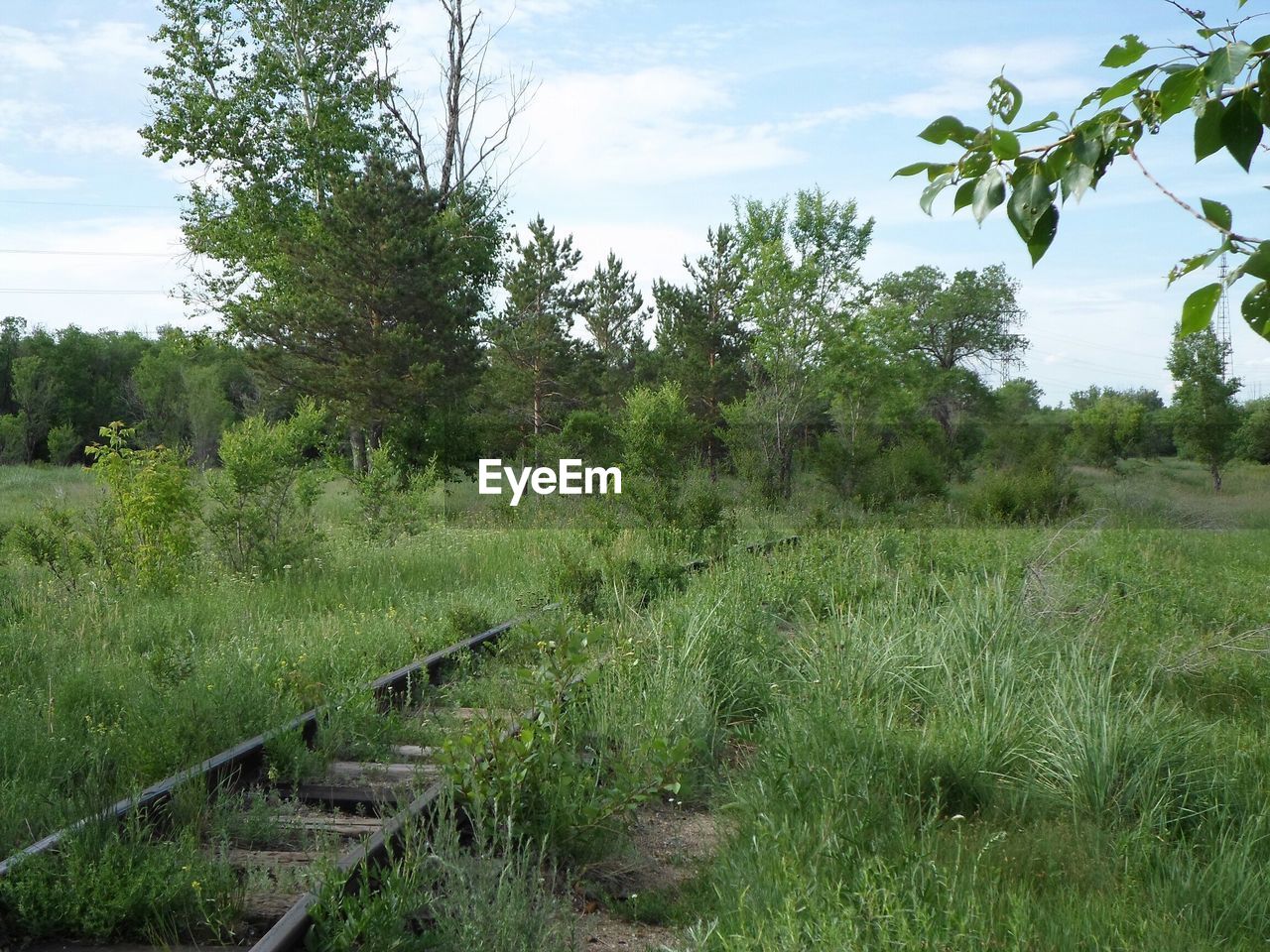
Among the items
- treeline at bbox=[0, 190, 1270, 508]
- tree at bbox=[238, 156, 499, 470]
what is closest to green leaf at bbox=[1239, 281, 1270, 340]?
treeline at bbox=[0, 190, 1270, 508]

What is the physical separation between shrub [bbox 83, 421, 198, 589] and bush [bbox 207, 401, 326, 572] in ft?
1.95

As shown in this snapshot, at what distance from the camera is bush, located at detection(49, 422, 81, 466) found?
2227 inches

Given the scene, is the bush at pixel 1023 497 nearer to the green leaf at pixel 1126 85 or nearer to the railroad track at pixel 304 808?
the railroad track at pixel 304 808

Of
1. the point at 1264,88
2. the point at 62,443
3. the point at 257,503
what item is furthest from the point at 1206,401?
the point at 62,443

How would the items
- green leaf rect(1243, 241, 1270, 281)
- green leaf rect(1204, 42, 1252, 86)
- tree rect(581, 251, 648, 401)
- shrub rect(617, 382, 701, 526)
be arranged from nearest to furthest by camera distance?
green leaf rect(1243, 241, 1270, 281), green leaf rect(1204, 42, 1252, 86), shrub rect(617, 382, 701, 526), tree rect(581, 251, 648, 401)

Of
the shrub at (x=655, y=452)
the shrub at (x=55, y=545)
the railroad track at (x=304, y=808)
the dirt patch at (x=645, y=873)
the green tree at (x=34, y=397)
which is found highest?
the green tree at (x=34, y=397)

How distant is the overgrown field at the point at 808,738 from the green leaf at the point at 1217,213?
2241 millimetres

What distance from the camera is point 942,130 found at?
2.28m

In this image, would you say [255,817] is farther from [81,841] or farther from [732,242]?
[732,242]

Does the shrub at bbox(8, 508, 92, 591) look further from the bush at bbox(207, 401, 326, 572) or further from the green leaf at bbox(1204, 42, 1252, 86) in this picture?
the green leaf at bbox(1204, 42, 1252, 86)

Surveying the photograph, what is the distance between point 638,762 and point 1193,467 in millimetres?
47162

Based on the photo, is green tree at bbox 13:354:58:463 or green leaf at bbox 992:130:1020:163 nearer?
green leaf at bbox 992:130:1020:163

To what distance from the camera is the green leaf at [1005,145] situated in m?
2.29

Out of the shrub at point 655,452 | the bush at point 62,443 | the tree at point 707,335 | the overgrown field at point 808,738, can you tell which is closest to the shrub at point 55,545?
the overgrown field at point 808,738
